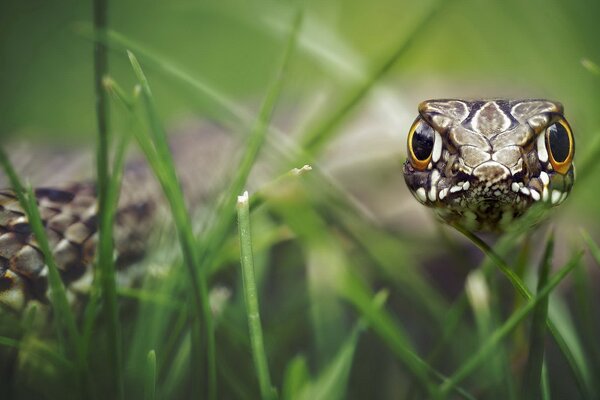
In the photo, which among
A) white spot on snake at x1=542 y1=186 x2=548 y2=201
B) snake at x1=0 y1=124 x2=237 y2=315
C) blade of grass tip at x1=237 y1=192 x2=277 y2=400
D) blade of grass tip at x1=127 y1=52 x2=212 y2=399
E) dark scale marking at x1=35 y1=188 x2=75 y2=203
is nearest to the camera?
blade of grass tip at x1=237 y1=192 x2=277 y2=400

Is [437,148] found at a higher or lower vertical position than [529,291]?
higher

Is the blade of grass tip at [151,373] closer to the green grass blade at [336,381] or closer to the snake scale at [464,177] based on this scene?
the green grass blade at [336,381]

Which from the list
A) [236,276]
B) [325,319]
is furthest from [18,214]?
[325,319]

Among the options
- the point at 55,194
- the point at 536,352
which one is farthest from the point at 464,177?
the point at 55,194

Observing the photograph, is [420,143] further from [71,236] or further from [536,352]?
[71,236]

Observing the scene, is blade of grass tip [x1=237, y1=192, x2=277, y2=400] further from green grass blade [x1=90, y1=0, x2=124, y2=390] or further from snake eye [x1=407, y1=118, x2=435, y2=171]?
snake eye [x1=407, y1=118, x2=435, y2=171]

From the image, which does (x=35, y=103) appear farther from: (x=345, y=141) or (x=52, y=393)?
(x=52, y=393)

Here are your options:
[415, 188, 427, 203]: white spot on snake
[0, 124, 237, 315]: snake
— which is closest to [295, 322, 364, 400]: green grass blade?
[415, 188, 427, 203]: white spot on snake
